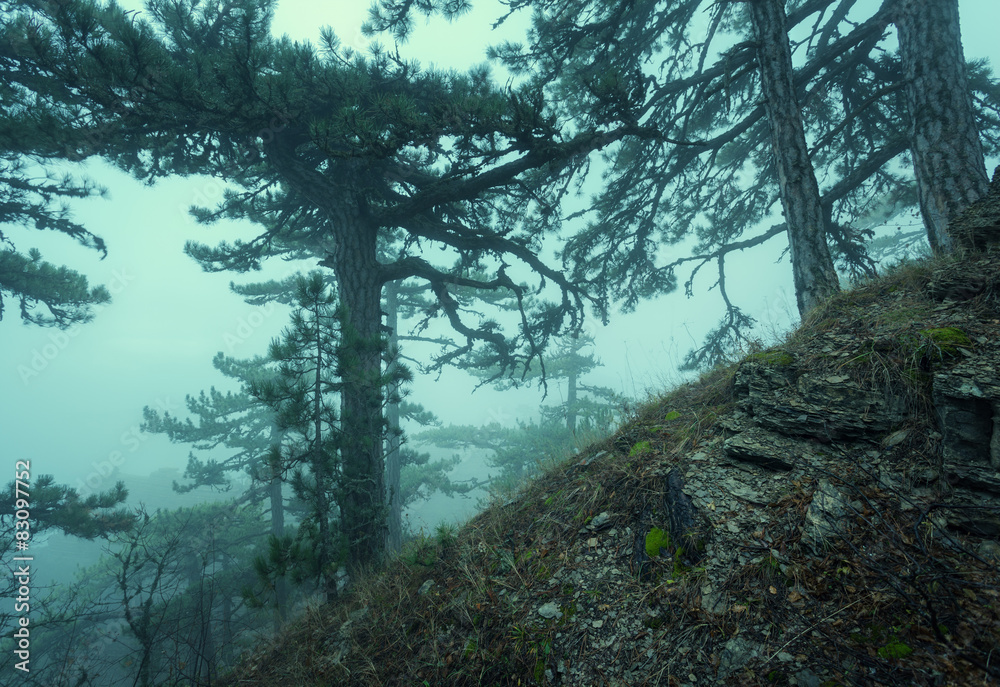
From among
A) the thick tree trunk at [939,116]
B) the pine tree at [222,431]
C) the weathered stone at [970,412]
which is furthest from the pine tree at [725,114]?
the pine tree at [222,431]

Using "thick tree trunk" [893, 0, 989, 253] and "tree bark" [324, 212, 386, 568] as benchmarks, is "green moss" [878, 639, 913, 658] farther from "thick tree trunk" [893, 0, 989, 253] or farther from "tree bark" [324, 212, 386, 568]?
"thick tree trunk" [893, 0, 989, 253]

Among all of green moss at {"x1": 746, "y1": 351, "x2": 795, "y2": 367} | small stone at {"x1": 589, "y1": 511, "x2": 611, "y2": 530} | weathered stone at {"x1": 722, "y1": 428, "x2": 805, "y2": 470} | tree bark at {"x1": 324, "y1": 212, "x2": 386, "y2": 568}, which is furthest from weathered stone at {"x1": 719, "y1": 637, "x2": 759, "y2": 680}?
tree bark at {"x1": 324, "y1": 212, "x2": 386, "y2": 568}

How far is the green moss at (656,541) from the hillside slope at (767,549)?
14mm

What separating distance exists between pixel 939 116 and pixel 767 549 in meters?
7.29

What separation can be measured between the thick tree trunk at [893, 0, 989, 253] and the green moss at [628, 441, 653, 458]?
17.1 feet

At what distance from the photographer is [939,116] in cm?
534

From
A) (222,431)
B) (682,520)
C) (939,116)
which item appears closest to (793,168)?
(939,116)

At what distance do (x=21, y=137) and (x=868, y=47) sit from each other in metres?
12.9

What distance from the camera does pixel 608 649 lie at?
2107 mm

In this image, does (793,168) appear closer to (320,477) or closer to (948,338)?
Result: (948,338)

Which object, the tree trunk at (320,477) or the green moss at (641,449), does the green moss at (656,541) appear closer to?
the green moss at (641,449)

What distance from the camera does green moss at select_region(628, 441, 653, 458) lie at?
11.5 feet

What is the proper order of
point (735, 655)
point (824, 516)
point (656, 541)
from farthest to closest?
point (656, 541), point (824, 516), point (735, 655)

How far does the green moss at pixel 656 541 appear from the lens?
252 centimetres
